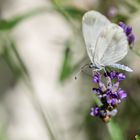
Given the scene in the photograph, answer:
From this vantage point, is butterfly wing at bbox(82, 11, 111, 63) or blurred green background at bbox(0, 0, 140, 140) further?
blurred green background at bbox(0, 0, 140, 140)

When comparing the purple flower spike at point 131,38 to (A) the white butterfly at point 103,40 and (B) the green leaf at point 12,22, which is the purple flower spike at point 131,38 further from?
(B) the green leaf at point 12,22

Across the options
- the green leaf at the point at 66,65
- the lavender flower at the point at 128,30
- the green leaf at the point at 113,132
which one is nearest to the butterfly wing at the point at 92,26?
the lavender flower at the point at 128,30

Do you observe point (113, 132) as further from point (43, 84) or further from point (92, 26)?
point (43, 84)

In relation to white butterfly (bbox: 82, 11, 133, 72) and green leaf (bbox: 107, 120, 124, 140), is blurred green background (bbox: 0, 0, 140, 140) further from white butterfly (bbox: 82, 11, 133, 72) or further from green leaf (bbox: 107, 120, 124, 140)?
white butterfly (bbox: 82, 11, 133, 72)

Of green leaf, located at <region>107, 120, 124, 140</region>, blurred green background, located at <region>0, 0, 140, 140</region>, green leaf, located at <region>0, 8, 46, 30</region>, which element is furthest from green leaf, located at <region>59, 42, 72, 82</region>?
green leaf, located at <region>107, 120, 124, 140</region>

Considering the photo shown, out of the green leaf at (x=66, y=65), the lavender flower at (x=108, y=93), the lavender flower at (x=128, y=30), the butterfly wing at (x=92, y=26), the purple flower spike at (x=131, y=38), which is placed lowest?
the green leaf at (x=66, y=65)

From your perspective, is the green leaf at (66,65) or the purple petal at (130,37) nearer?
the purple petal at (130,37)
